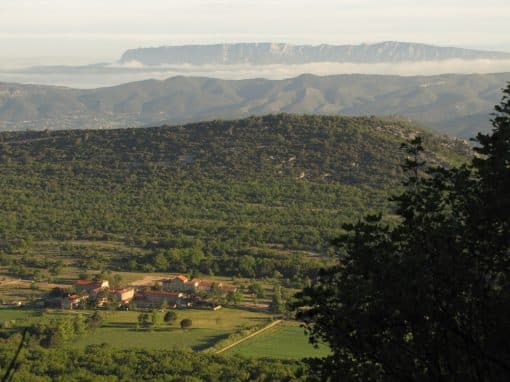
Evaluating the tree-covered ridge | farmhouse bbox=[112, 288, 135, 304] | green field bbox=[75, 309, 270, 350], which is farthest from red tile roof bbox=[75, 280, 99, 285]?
the tree-covered ridge

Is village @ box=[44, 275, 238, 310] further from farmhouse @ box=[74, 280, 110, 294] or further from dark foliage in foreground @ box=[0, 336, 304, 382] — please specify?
dark foliage in foreground @ box=[0, 336, 304, 382]

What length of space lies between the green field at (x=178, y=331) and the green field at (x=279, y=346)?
1971 mm

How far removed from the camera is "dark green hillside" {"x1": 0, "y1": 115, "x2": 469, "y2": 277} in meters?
76.8

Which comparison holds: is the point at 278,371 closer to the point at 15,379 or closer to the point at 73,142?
the point at 15,379

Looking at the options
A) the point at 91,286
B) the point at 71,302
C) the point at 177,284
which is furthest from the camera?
the point at 177,284

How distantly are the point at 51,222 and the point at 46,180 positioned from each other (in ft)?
61.1

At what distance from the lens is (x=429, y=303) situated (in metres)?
11.7

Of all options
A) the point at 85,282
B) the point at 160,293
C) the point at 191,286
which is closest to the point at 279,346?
the point at 160,293

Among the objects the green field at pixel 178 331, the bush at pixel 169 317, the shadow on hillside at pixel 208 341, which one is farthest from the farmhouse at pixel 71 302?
the shadow on hillside at pixel 208 341

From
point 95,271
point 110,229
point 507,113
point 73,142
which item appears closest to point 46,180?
point 73,142

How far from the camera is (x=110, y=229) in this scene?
8575cm

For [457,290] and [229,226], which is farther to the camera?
[229,226]

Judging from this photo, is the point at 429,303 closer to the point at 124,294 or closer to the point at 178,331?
the point at 178,331

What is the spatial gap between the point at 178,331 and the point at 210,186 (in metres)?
53.9
